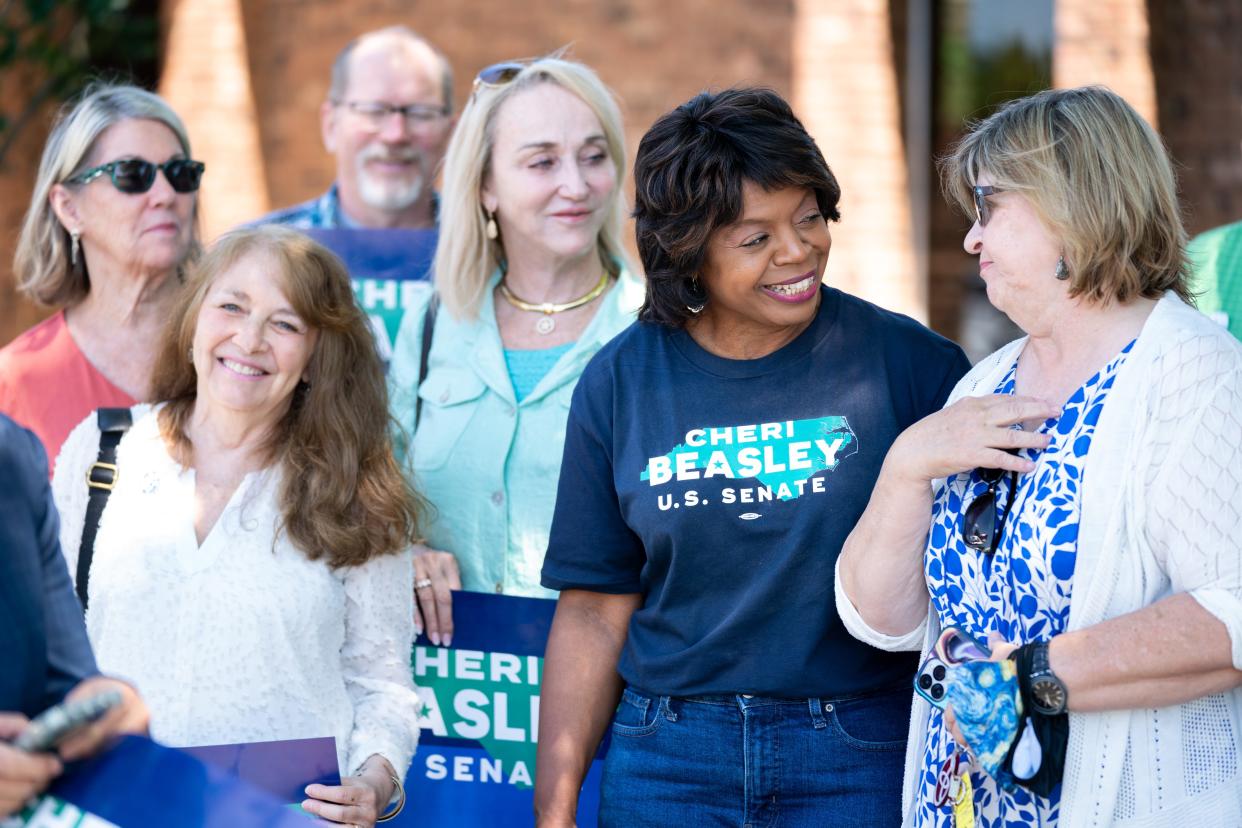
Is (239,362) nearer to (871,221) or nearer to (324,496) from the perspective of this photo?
(324,496)

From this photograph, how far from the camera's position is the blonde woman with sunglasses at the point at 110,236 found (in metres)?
3.95

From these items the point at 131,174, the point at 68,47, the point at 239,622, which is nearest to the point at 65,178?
the point at 131,174

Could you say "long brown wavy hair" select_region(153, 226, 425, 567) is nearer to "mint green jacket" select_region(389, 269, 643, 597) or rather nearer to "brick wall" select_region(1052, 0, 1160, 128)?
"mint green jacket" select_region(389, 269, 643, 597)

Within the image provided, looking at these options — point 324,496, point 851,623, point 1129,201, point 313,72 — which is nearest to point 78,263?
point 324,496

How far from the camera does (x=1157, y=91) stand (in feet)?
21.8

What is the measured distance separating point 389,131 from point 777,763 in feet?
10.6

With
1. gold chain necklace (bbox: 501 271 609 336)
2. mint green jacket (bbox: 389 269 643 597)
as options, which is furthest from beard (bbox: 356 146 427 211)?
mint green jacket (bbox: 389 269 643 597)

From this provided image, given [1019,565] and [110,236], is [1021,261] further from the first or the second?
[110,236]

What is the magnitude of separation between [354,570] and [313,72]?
465 cm

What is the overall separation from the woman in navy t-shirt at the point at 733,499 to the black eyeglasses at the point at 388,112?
8.28 feet

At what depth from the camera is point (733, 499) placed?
2766 millimetres

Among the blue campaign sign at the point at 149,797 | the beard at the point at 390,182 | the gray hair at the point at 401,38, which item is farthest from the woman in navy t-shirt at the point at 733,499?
the gray hair at the point at 401,38

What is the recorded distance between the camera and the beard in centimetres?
520

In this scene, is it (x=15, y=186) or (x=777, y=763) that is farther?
(x=15, y=186)
